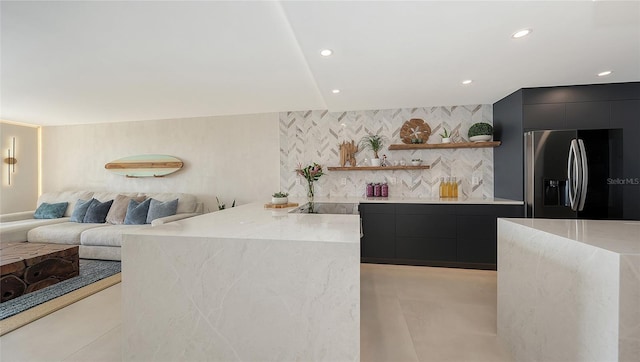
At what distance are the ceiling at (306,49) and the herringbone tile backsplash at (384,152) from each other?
421 millimetres

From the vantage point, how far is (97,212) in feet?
13.2

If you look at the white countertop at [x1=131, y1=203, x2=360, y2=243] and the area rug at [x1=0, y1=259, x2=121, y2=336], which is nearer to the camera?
the white countertop at [x1=131, y1=203, x2=360, y2=243]

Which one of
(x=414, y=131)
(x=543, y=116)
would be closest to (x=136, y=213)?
(x=414, y=131)

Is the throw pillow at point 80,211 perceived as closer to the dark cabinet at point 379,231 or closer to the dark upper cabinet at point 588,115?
the dark cabinet at point 379,231

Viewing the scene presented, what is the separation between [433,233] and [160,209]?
158 inches

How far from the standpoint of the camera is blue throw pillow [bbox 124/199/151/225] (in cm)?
382

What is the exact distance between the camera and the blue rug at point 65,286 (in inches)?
87.7

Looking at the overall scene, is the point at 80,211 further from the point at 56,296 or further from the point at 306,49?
the point at 306,49

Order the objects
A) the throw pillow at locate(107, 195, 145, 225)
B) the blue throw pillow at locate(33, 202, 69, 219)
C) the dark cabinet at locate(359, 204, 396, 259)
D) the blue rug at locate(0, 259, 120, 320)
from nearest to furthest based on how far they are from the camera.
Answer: the blue rug at locate(0, 259, 120, 320) → the dark cabinet at locate(359, 204, 396, 259) → the throw pillow at locate(107, 195, 145, 225) → the blue throw pillow at locate(33, 202, 69, 219)

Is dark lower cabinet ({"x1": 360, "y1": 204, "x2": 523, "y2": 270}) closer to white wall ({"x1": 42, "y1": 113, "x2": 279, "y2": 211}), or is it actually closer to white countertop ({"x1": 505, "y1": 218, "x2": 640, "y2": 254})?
white countertop ({"x1": 505, "y1": 218, "x2": 640, "y2": 254})

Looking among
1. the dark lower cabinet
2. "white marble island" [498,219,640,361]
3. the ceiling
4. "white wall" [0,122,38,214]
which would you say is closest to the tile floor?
"white marble island" [498,219,640,361]

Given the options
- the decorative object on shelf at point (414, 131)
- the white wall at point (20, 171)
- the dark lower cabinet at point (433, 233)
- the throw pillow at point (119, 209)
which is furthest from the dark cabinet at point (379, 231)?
the white wall at point (20, 171)

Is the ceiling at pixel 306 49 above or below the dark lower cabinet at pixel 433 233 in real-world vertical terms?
above

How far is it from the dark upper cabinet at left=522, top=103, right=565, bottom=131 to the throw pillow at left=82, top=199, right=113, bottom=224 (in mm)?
6200
